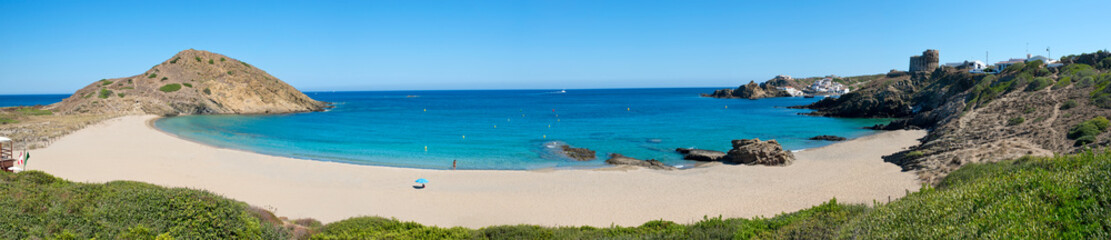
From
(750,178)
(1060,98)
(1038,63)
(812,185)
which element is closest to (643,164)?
(750,178)

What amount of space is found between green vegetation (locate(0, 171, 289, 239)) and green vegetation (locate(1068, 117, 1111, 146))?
30621 mm

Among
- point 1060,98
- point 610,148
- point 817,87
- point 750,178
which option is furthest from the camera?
point 817,87

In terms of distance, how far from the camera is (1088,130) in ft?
76.5

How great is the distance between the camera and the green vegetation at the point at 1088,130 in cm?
2256

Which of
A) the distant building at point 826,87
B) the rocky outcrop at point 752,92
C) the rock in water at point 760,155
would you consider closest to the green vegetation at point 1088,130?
the rock in water at point 760,155

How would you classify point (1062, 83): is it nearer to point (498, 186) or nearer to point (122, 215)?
point (498, 186)

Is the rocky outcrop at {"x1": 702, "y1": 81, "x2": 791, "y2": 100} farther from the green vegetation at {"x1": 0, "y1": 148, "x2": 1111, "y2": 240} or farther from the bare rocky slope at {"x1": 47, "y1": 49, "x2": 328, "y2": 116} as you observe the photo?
the green vegetation at {"x1": 0, "y1": 148, "x2": 1111, "y2": 240}

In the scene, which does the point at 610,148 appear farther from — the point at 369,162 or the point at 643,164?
the point at 369,162

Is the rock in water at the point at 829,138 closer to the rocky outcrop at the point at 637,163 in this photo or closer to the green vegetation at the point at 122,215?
the rocky outcrop at the point at 637,163

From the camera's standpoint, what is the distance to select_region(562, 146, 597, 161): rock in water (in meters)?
31.9

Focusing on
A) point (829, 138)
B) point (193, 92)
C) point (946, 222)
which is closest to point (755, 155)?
point (829, 138)

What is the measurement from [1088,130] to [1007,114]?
11.0 meters

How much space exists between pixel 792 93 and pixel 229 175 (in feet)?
468

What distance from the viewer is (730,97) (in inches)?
5463
